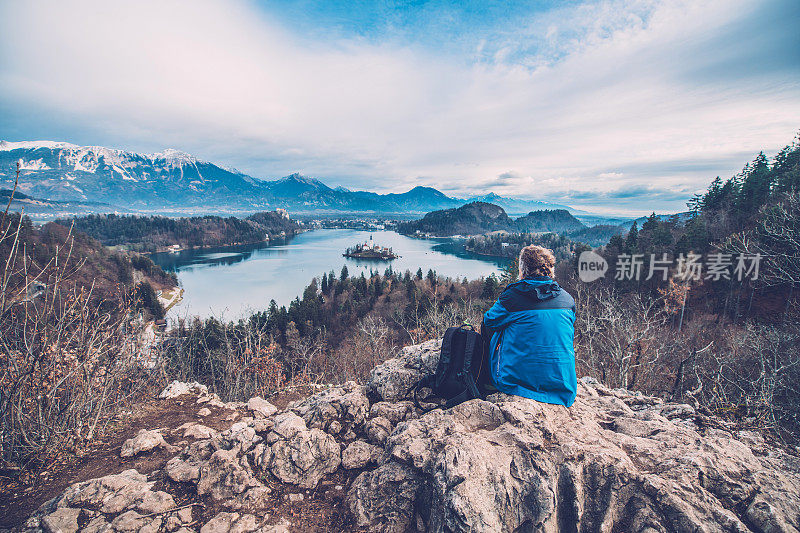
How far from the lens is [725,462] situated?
2396 mm

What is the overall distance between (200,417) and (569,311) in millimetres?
4583

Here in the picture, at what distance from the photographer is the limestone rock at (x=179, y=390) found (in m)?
4.64

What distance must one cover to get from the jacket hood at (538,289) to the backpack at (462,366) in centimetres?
68

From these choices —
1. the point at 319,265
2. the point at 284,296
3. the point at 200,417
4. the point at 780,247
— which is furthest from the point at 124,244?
the point at 780,247

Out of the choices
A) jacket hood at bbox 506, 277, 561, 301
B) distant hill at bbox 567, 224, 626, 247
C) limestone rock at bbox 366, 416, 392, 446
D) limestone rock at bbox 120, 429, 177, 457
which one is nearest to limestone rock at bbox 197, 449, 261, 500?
limestone rock at bbox 120, 429, 177, 457

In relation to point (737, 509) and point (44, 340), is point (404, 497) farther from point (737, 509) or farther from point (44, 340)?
point (44, 340)

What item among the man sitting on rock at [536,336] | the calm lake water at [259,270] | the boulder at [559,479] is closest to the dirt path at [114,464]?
the boulder at [559,479]

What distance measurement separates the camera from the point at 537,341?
276cm

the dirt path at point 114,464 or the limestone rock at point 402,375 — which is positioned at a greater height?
the limestone rock at point 402,375

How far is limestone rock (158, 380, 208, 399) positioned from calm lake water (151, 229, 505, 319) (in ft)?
91.9

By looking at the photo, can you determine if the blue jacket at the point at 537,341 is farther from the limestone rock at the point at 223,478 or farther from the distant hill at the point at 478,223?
the distant hill at the point at 478,223

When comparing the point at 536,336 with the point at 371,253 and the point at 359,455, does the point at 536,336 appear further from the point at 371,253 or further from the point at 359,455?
the point at 371,253

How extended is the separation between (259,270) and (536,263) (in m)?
72.4

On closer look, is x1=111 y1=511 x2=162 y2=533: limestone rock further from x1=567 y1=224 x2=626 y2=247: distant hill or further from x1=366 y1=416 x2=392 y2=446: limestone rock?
x1=567 y1=224 x2=626 y2=247: distant hill
